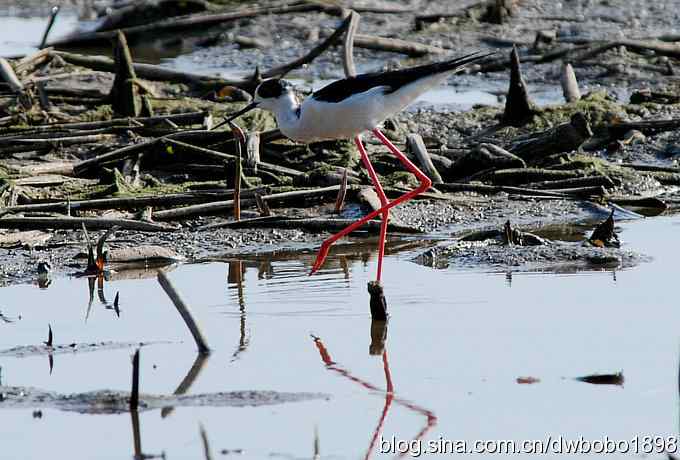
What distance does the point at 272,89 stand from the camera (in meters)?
Result: 8.45

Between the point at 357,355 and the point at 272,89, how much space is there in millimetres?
2583

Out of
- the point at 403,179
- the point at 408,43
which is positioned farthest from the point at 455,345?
the point at 408,43

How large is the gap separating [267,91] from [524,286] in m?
2.22

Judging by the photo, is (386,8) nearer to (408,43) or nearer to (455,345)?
(408,43)

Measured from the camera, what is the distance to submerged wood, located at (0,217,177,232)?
28.9 ft

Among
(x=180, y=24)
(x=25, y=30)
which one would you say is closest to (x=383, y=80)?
(x=180, y=24)

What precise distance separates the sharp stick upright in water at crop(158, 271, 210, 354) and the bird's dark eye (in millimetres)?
2602

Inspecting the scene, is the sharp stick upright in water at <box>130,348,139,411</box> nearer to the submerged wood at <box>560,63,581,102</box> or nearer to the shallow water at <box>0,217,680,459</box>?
the shallow water at <box>0,217,680,459</box>

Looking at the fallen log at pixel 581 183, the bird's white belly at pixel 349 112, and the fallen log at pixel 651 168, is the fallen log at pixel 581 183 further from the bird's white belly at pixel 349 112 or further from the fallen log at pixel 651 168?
the bird's white belly at pixel 349 112

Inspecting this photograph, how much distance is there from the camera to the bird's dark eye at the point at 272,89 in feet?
27.7

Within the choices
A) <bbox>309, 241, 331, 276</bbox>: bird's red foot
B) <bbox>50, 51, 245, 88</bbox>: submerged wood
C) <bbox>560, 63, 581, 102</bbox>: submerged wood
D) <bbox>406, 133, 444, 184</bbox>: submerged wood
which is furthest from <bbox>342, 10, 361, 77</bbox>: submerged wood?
<bbox>309, 241, 331, 276</bbox>: bird's red foot

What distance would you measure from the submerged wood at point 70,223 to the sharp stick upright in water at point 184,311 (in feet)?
8.74

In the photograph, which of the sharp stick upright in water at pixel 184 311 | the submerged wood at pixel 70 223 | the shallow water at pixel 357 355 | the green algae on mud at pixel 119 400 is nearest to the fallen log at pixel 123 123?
the submerged wood at pixel 70 223

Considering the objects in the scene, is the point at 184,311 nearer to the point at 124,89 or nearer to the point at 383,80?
the point at 383,80
